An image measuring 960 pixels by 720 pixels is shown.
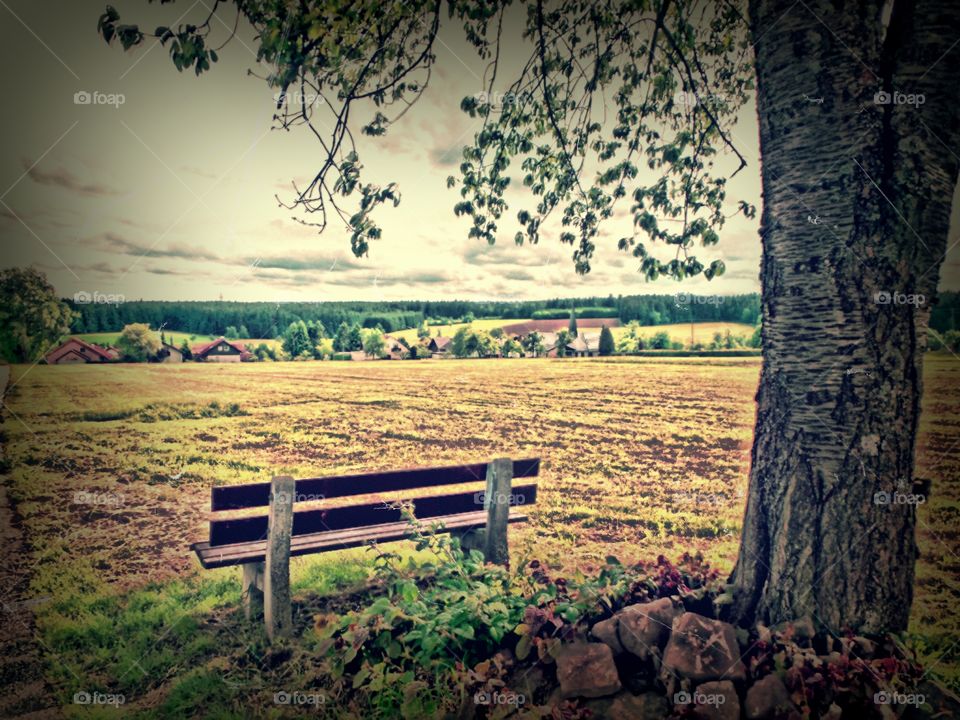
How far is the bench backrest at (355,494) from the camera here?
375cm

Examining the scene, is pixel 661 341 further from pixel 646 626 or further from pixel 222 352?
pixel 222 352

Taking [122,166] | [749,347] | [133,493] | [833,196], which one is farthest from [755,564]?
[122,166]

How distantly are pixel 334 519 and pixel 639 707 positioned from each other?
2.09 meters

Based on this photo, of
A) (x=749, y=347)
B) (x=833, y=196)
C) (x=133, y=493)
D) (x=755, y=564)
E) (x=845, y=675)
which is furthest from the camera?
(x=749, y=347)

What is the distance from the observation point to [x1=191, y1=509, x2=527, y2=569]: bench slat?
3.67 metres

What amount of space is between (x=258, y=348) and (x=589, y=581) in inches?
108

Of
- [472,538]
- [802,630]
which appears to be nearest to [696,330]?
[802,630]

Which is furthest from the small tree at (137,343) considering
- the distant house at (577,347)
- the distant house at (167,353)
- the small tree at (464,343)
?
Answer: the distant house at (577,347)

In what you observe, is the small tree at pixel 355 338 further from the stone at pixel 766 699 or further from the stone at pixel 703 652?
the stone at pixel 766 699

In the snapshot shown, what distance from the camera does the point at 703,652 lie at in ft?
10.7

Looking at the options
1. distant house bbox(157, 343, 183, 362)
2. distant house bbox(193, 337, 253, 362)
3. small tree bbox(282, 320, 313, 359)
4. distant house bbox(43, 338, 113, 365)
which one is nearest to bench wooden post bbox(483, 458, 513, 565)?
small tree bbox(282, 320, 313, 359)

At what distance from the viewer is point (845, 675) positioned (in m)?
3.04

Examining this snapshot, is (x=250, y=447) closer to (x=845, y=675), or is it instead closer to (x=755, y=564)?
(x=755, y=564)

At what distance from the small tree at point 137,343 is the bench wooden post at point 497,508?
246 centimetres
